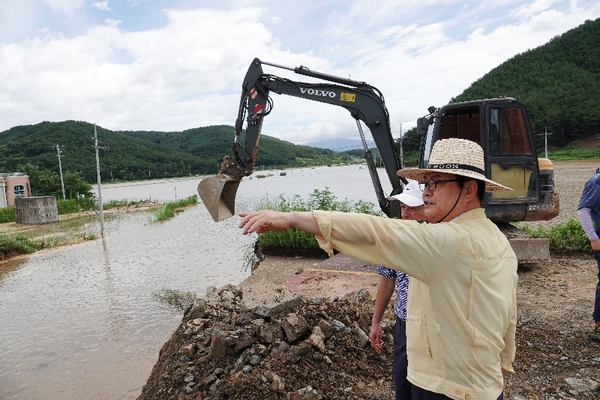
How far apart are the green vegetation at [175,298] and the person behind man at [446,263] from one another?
6.37m

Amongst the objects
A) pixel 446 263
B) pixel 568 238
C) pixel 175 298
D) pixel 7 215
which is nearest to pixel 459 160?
pixel 446 263

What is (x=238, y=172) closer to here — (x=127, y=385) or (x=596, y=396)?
(x=127, y=385)

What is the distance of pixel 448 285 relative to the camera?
125 centimetres

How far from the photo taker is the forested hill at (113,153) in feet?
209

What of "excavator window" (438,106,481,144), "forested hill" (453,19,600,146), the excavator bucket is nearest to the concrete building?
the excavator bucket

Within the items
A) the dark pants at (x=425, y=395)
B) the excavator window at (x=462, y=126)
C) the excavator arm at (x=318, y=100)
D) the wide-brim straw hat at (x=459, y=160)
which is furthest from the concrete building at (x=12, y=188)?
the wide-brim straw hat at (x=459, y=160)

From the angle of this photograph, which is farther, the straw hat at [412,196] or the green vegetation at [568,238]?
the green vegetation at [568,238]

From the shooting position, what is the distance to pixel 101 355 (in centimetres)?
537

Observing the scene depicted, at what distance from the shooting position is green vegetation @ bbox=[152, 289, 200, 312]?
7203 mm

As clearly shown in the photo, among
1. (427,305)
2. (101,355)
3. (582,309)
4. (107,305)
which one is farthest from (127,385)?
(582,309)

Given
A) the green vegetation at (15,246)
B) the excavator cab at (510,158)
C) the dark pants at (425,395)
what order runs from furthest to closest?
1. the green vegetation at (15,246)
2. the excavator cab at (510,158)
3. the dark pants at (425,395)

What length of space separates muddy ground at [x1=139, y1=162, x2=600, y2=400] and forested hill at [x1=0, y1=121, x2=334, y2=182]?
49.6 m

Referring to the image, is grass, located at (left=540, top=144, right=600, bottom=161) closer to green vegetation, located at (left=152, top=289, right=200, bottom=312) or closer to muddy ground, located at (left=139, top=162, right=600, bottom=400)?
muddy ground, located at (left=139, top=162, right=600, bottom=400)

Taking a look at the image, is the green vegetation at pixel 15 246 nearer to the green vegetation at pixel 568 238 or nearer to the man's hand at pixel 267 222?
the man's hand at pixel 267 222
